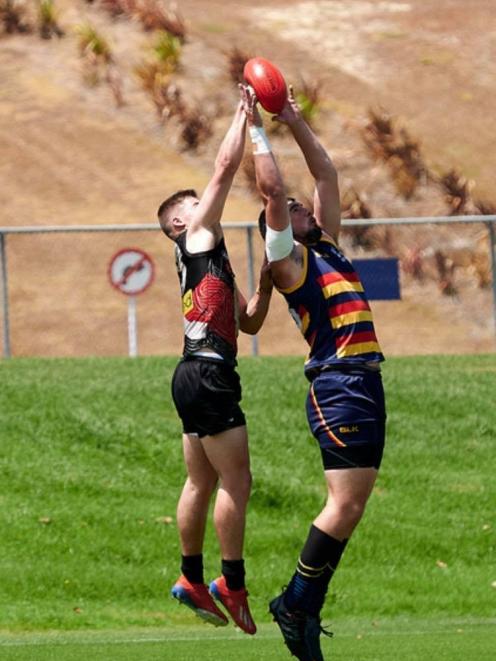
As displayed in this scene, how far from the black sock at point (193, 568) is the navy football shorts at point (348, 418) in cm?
116

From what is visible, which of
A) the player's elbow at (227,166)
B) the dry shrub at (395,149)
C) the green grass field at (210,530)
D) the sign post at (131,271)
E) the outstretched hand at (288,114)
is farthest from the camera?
the dry shrub at (395,149)

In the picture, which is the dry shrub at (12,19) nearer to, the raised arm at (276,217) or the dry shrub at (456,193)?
the dry shrub at (456,193)

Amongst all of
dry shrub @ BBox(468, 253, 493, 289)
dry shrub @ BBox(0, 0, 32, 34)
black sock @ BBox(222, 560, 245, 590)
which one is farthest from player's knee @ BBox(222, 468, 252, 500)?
dry shrub @ BBox(0, 0, 32, 34)

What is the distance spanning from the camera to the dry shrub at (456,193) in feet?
102

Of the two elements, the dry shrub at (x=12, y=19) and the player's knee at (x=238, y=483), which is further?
the dry shrub at (x=12, y=19)

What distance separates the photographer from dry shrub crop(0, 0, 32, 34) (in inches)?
1388

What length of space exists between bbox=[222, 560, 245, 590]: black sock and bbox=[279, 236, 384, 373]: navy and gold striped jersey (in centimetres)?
120

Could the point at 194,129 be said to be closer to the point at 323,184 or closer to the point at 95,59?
the point at 95,59

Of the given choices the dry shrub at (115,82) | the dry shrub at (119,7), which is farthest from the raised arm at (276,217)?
the dry shrub at (119,7)

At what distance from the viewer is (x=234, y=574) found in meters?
9.08

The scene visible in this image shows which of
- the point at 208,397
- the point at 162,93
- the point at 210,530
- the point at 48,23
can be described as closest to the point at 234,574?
the point at 208,397

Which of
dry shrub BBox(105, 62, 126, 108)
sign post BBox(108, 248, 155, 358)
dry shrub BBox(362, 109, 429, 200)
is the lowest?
sign post BBox(108, 248, 155, 358)

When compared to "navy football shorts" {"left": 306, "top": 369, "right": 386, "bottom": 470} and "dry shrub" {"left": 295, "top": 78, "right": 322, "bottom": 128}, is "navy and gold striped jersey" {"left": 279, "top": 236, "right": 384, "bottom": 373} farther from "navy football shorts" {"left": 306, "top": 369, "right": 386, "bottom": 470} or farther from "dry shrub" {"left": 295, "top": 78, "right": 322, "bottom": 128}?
"dry shrub" {"left": 295, "top": 78, "right": 322, "bottom": 128}

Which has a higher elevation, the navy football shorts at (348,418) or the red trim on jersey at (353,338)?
the red trim on jersey at (353,338)
